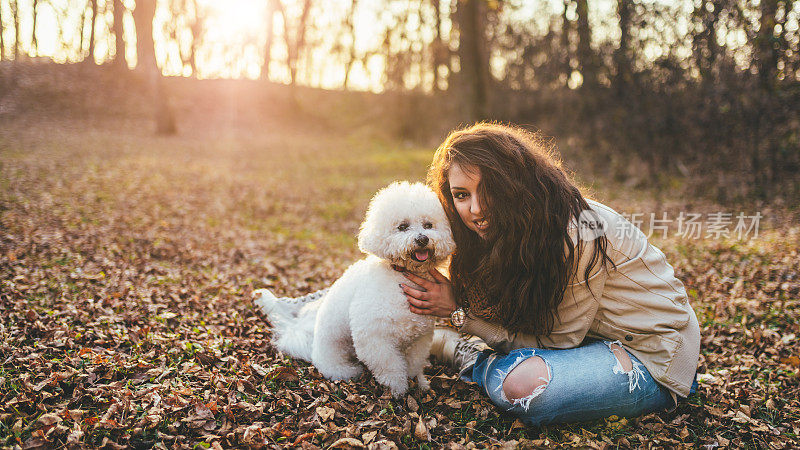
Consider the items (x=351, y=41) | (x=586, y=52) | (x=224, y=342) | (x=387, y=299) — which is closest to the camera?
(x=387, y=299)

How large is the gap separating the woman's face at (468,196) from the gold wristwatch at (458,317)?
51 centimetres

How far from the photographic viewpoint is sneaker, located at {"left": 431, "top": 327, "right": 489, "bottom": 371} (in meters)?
3.63

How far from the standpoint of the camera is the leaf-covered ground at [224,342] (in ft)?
9.14

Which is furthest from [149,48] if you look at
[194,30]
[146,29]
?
[194,30]

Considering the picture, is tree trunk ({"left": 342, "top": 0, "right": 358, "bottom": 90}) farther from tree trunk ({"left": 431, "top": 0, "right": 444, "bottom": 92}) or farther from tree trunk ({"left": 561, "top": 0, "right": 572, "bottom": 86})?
tree trunk ({"left": 561, "top": 0, "right": 572, "bottom": 86})

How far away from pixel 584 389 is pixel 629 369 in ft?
0.99

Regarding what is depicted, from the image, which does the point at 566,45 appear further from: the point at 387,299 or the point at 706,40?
the point at 387,299

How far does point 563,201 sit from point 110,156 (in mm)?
13505

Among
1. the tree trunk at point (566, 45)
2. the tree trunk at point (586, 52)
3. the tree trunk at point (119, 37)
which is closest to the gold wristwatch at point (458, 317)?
the tree trunk at point (586, 52)

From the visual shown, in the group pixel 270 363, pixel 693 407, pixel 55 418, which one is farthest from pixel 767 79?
pixel 55 418

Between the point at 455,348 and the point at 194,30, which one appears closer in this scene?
the point at 455,348

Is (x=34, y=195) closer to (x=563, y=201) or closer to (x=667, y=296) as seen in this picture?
(x=563, y=201)

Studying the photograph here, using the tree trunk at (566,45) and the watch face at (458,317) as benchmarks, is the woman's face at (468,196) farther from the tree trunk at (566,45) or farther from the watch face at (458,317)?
the tree trunk at (566,45)

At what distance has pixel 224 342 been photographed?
393 cm
